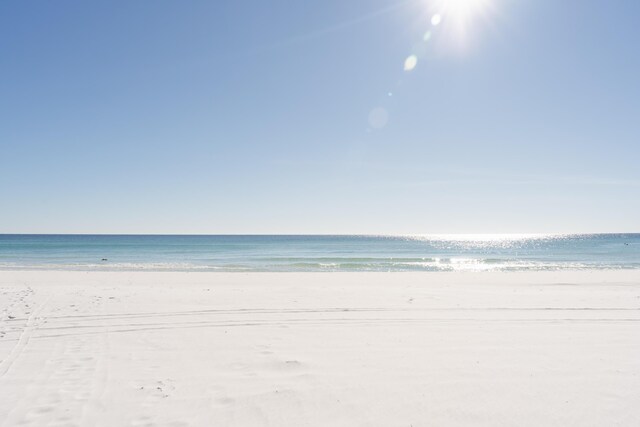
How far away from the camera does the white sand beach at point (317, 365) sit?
515 cm

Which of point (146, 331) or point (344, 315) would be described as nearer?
point (146, 331)

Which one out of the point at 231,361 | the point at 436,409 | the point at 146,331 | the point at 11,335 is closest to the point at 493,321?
the point at 436,409

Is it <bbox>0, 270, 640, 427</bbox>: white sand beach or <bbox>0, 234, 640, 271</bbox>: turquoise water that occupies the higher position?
<bbox>0, 234, 640, 271</bbox>: turquoise water

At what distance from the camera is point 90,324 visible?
397 inches

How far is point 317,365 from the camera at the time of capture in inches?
276

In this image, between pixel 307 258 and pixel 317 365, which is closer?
pixel 317 365

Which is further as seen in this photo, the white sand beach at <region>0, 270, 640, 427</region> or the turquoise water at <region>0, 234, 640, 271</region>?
the turquoise water at <region>0, 234, 640, 271</region>

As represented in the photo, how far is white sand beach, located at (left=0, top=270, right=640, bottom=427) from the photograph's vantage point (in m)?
5.15

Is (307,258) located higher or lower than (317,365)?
higher

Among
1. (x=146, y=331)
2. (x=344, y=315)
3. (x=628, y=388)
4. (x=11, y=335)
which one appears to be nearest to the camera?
(x=628, y=388)

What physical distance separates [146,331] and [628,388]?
9.54 metres

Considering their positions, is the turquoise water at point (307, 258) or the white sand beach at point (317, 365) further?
the turquoise water at point (307, 258)

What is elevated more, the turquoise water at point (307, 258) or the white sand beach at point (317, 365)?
the turquoise water at point (307, 258)

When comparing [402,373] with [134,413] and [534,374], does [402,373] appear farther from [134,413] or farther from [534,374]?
[134,413]
